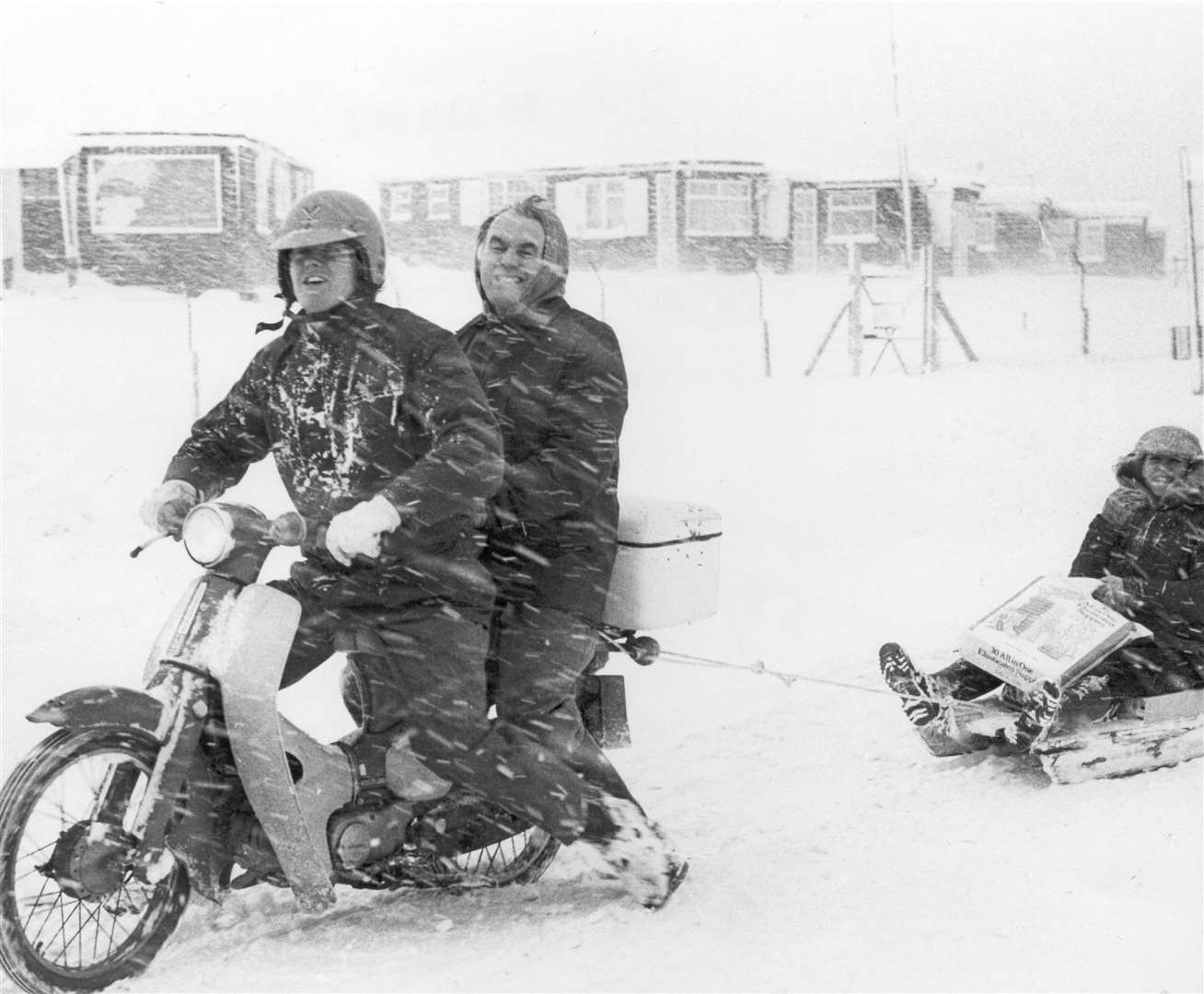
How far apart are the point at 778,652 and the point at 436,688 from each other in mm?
4139

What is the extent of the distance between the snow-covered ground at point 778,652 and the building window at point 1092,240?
14.4 metres

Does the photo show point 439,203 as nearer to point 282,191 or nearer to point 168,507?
point 282,191

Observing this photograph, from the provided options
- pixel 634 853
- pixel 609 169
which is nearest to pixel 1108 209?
pixel 609 169

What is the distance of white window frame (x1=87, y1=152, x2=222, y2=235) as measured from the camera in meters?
19.2

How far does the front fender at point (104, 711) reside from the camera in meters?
3.04

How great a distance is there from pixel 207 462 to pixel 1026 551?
7044mm

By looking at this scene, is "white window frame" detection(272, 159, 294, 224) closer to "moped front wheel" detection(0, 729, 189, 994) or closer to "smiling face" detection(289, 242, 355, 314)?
"smiling face" detection(289, 242, 355, 314)

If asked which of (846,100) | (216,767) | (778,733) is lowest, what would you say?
(778,733)

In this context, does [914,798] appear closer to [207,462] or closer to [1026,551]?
[207,462]

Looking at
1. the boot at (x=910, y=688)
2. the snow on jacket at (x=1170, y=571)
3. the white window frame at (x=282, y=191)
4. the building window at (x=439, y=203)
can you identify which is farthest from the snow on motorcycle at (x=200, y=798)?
the building window at (x=439, y=203)

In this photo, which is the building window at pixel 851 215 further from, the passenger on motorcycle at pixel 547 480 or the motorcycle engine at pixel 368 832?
the motorcycle engine at pixel 368 832

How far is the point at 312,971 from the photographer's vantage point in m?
3.30

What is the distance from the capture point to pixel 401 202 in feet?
74.9

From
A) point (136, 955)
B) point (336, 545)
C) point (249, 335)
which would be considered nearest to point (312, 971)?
point (136, 955)
